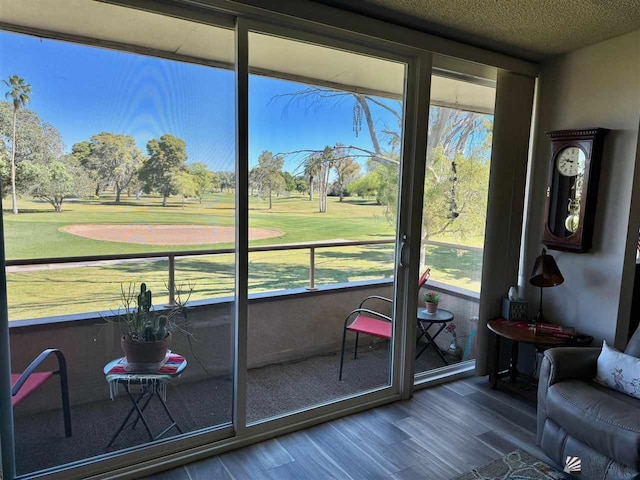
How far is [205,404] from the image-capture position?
2.32 metres

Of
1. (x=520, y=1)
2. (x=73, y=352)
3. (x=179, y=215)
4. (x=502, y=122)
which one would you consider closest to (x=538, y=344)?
(x=502, y=122)

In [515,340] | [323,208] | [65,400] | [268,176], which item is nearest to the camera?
[65,400]

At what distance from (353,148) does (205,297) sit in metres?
1.40

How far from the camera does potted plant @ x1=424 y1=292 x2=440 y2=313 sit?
10.6 feet

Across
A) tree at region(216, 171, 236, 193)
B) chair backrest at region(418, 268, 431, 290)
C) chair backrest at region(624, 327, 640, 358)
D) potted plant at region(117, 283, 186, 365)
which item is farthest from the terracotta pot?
chair backrest at region(624, 327, 640, 358)

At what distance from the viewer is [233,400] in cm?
236

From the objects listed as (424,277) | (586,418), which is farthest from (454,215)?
(586,418)

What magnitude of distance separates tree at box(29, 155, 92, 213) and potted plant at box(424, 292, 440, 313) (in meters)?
2.40

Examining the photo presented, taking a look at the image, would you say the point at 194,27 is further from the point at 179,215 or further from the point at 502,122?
the point at 502,122

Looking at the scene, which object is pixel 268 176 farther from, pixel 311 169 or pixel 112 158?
pixel 112 158

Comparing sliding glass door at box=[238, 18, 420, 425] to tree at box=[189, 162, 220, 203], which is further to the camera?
sliding glass door at box=[238, 18, 420, 425]

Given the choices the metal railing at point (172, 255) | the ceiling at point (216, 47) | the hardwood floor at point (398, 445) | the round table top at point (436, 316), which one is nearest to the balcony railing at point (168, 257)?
the metal railing at point (172, 255)

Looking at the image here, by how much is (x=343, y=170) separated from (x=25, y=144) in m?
1.77

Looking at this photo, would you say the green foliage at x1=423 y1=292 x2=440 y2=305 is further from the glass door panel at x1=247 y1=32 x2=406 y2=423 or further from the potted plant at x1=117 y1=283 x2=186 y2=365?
the potted plant at x1=117 y1=283 x2=186 y2=365
